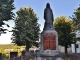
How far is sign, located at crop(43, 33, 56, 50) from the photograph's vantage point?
14.3m

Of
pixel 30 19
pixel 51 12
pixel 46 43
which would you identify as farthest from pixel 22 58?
pixel 30 19

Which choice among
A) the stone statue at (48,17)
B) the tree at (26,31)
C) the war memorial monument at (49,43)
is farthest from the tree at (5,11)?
the war memorial monument at (49,43)

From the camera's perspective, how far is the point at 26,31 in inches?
1108

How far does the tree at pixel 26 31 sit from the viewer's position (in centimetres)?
2806

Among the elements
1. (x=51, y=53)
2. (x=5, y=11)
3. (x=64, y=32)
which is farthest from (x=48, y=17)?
(x=64, y=32)

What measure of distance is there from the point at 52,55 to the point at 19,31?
596 inches

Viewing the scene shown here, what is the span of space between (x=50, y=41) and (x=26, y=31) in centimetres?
1429

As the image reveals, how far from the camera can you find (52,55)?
1411 cm

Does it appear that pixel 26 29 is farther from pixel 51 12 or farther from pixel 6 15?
pixel 51 12

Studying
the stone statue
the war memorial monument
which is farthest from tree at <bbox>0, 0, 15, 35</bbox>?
the war memorial monument

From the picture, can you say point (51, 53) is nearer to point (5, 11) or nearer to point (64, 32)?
point (5, 11)

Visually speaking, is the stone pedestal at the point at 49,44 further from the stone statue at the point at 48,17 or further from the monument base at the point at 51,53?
the stone statue at the point at 48,17

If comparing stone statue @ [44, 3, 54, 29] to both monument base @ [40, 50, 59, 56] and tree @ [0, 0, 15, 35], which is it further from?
tree @ [0, 0, 15, 35]

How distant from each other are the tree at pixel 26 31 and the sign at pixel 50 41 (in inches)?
537
